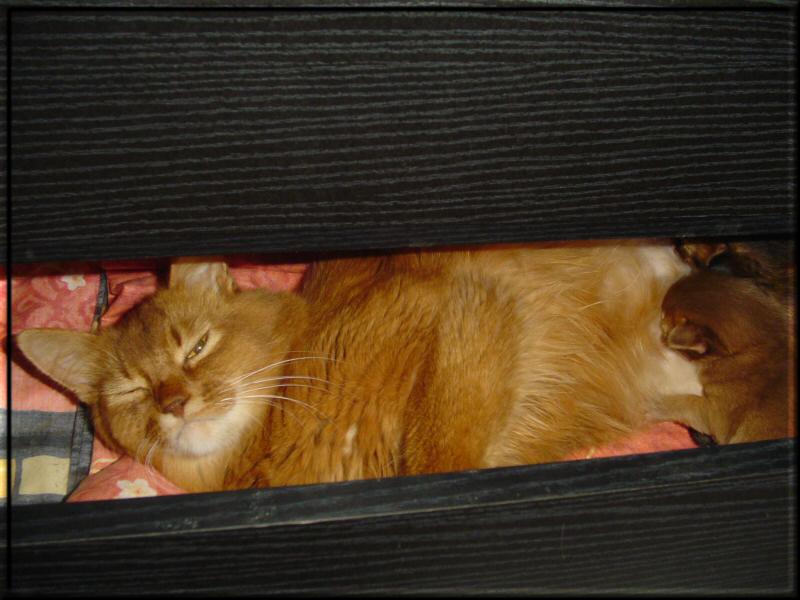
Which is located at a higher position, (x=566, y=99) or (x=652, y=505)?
(x=566, y=99)

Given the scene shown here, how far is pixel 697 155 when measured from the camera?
984 millimetres

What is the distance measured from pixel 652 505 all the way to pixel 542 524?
0.18 m

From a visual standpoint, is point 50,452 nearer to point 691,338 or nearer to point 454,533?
point 454,533

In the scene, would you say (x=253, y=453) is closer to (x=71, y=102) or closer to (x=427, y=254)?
(x=427, y=254)

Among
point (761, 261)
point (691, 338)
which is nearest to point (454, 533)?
point (691, 338)

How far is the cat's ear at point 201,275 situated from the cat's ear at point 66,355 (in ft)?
0.84

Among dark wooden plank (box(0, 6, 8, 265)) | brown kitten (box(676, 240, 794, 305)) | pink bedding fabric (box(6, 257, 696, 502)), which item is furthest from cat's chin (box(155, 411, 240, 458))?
brown kitten (box(676, 240, 794, 305))

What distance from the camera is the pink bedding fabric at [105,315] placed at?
152cm

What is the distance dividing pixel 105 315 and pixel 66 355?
390 millimetres

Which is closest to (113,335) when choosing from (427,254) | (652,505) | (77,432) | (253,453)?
(77,432)

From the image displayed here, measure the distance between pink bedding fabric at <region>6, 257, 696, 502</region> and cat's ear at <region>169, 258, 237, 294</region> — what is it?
0.88 ft

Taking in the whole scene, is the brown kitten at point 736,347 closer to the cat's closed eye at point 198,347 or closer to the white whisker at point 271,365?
the white whisker at point 271,365

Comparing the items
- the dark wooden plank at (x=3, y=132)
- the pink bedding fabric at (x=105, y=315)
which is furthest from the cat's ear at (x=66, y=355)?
the dark wooden plank at (x=3, y=132)

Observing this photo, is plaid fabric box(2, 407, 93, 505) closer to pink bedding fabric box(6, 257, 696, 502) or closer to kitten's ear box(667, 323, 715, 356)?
pink bedding fabric box(6, 257, 696, 502)
